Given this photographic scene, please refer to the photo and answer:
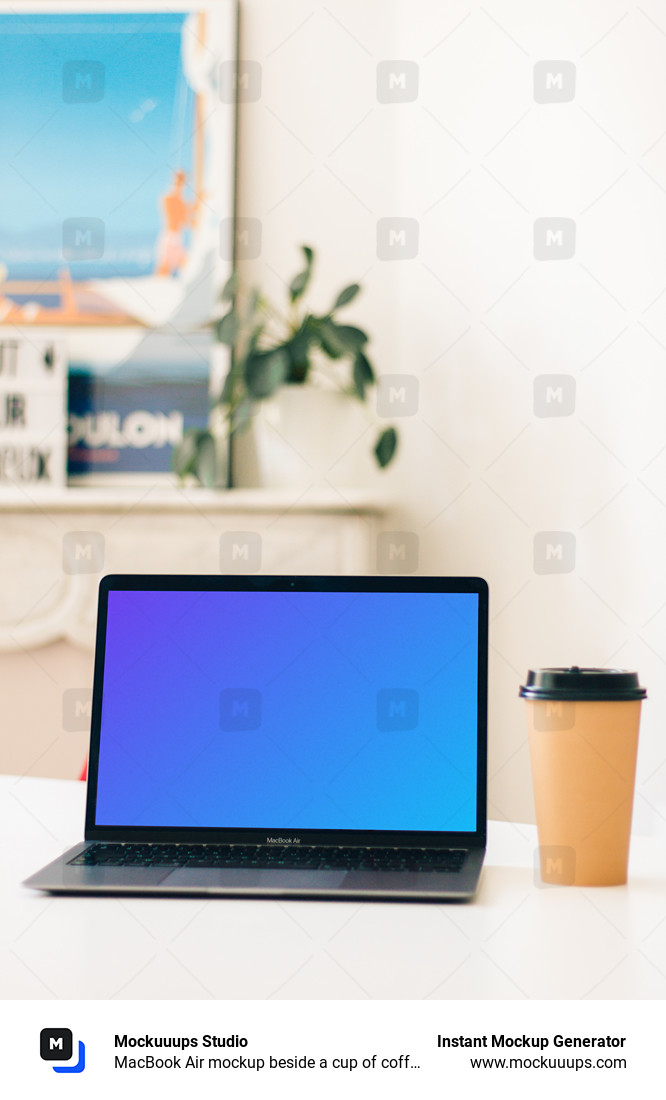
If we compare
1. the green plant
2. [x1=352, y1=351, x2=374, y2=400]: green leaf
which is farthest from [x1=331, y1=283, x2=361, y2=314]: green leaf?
[x1=352, y1=351, x2=374, y2=400]: green leaf

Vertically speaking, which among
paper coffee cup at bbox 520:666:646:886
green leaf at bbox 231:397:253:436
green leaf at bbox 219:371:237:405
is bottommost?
paper coffee cup at bbox 520:666:646:886

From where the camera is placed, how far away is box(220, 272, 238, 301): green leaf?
2097mm

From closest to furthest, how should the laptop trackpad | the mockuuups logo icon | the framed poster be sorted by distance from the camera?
the mockuuups logo icon < the laptop trackpad < the framed poster

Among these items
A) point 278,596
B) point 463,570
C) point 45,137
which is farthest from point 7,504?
point 278,596

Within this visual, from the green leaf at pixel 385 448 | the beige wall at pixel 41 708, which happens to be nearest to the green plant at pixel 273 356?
the green leaf at pixel 385 448

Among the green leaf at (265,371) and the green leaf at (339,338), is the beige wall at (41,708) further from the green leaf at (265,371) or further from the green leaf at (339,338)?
the green leaf at (339,338)

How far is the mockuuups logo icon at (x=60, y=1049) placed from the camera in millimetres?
482

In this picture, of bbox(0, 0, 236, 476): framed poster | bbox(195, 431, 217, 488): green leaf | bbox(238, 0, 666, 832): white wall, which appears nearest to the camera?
bbox(238, 0, 666, 832): white wall

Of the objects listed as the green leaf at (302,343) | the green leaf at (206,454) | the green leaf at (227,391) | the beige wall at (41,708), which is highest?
the green leaf at (302,343)

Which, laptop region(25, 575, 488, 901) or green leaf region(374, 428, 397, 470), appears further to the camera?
green leaf region(374, 428, 397, 470)

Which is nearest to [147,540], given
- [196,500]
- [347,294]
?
[196,500]

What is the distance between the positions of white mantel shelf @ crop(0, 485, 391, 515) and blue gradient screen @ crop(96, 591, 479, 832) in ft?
3.97

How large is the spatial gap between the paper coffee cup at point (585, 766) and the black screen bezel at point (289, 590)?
0.08 metres

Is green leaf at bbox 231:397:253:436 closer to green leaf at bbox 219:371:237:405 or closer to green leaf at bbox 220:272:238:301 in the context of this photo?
green leaf at bbox 219:371:237:405
